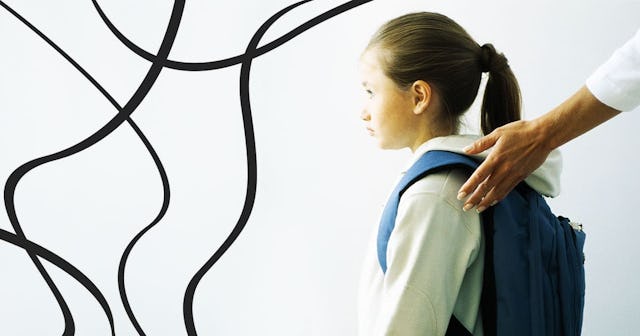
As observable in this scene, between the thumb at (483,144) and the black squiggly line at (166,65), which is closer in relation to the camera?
the thumb at (483,144)

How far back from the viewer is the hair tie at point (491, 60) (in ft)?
3.08

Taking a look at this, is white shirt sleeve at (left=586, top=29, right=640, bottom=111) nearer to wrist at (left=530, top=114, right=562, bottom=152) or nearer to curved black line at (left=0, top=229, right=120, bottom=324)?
wrist at (left=530, top=114, right=562, bottom=152)

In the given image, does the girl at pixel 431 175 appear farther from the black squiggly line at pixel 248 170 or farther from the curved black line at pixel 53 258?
the curved black line at pixel 53 258

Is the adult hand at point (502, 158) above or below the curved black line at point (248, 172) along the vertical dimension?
below

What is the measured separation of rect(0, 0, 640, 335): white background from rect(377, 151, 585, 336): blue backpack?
0.40 meters

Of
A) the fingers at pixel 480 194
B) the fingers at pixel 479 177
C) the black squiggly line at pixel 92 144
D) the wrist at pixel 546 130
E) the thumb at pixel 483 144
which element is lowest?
the fingers at pixel 480 194

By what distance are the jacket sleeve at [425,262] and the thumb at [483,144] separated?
63 millimetres

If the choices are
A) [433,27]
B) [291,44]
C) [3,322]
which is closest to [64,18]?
[291,44]

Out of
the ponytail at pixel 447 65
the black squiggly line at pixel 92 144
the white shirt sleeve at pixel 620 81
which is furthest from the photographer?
the black squiggly line at pixel 92 144

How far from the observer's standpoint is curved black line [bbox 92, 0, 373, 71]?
115cm

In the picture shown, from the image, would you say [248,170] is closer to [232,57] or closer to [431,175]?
[232,57]

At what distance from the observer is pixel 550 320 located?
83 cm

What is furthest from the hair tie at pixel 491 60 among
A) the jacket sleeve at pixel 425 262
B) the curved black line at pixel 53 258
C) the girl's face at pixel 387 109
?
the curved black line at pixel 53 258

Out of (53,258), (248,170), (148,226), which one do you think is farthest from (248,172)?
(53,258)
